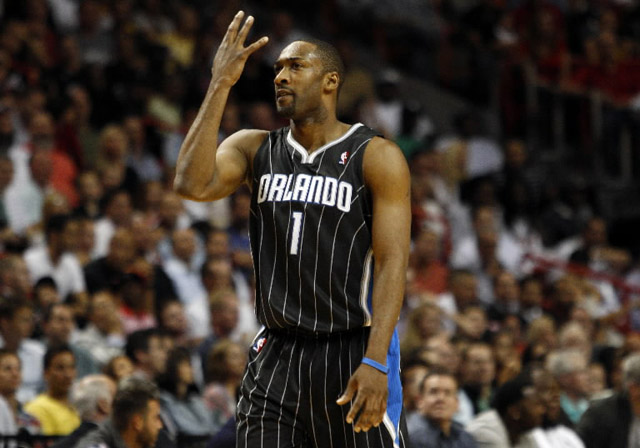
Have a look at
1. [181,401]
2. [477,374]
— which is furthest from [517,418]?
[181,401]

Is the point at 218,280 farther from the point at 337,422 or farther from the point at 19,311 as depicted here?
the point at 337,422

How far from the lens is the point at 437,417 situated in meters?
6.91

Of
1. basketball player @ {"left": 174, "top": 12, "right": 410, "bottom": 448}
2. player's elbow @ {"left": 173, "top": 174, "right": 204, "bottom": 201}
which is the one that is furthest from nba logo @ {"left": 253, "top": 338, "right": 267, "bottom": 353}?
player's elbow @ {"left": 173, "top": 174, "right": 204, "bottom": 201}

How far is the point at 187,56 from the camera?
43.3 feet

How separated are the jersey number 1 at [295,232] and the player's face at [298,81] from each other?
1.28 feet

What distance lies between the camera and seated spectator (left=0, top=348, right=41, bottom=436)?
6949 mm

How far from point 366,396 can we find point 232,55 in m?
1.32

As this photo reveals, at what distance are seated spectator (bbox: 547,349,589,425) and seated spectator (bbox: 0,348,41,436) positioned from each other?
3832 millimetres

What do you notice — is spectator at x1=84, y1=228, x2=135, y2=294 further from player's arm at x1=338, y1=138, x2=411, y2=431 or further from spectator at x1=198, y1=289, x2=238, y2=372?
player's arm at x1=338, y1=138, x2=411, y2=431

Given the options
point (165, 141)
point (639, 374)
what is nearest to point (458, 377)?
point (639, 374)

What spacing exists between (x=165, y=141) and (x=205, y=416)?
4403mm

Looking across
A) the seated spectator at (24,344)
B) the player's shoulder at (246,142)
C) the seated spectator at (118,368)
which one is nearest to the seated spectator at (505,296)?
the seated spectator at (118,368)

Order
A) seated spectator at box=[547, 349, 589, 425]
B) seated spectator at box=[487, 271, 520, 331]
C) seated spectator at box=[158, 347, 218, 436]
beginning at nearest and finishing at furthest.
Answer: seated spectator at box=[158, 347, 218, 436]
seated spectator at box=[547, 349, 589, 425]
seated spectator at box=[487, 271, 520, 331]

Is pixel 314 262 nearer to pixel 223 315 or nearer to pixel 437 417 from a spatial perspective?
pixel 437 417
